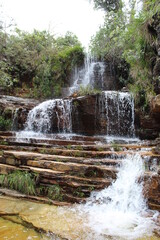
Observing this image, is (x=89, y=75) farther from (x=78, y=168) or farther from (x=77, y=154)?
(x=78, y=168)

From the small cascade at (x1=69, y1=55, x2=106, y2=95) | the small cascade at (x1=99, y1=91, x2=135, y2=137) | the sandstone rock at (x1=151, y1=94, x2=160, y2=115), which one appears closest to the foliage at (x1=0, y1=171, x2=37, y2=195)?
the sandstone rock at (x1=151, y1=94, x2=160, y2=115)

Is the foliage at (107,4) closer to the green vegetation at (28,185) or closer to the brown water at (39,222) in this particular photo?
the green vegetation at (28,185)

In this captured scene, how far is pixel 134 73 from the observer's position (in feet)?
24.2

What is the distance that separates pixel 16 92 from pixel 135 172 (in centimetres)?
1157

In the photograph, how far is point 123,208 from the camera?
3.73 metres

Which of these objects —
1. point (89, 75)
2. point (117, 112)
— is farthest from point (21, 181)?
point (89, 75)

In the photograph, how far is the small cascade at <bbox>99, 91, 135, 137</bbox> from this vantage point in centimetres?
887

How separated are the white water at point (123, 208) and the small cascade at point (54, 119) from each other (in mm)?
5010

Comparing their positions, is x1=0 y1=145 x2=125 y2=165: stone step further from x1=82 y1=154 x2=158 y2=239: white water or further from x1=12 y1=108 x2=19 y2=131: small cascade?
x1=12 y1=108 x2=19 y2=131: small cascade

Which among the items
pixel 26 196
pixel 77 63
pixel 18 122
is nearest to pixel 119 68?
pixel 77 63

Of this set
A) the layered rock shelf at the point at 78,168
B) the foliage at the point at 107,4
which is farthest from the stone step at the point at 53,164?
the foliage at the point at 107,4

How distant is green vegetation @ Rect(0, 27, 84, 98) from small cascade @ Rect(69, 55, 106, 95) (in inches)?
25.0

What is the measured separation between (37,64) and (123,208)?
43.4 ft

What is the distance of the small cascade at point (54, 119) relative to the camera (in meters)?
9.30
